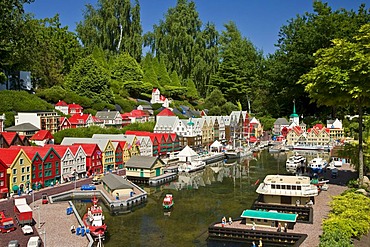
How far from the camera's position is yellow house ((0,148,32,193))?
36688 mm

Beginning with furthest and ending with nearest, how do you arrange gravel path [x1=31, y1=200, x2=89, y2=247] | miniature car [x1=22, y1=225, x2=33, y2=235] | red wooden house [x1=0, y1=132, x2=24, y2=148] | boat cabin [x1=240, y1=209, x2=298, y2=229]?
red wooden house [x1=0, y1=132, x2=24, y2=148]
boat cabin [x1=240, y1=209, x2=298, y2=229]
miniature car [x1=22, y1=225, x2=33, y2=235]
gravel path [x1=31, y1=200, x2=89, y2=247]

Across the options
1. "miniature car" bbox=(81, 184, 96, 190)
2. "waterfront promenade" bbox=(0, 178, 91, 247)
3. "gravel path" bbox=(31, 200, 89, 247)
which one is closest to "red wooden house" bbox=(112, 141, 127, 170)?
"miniature car" bbox=(81, 184, 96, 190)

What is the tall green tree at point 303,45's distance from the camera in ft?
279

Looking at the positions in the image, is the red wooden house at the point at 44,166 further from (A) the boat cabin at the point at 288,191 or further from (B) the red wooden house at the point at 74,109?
(B) the red wooden house at the point at 74,109

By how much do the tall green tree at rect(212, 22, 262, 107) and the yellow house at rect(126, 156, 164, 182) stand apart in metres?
58.0

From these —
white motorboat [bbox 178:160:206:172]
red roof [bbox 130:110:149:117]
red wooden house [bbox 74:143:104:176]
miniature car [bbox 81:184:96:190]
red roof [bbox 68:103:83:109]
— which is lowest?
miniature car [bbox 81:184:96:190]

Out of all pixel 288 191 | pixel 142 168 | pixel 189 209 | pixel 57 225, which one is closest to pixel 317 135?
pixel 142 168

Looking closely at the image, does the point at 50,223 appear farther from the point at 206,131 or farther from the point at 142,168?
the point at 206,131

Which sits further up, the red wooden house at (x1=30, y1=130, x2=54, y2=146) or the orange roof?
the red wooden house at (x1=30, y1=130, x2=54, y2=146)

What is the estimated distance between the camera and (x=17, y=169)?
37.3 m

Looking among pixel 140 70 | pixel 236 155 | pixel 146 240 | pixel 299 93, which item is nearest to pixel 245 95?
pixel 299 93

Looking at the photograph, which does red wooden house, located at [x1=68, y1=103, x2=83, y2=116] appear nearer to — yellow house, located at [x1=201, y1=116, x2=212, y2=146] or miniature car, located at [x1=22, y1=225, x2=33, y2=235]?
yellow house, located at [x1=201, y1=116, x2=212, y2=146]

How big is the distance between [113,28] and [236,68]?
31554mm

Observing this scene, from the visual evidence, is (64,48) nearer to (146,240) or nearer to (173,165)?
(173,165)
